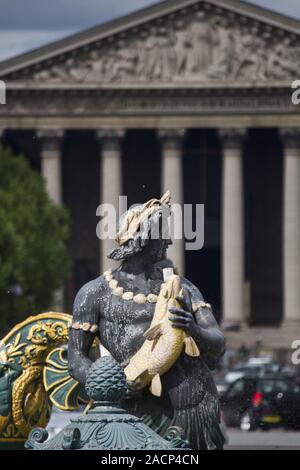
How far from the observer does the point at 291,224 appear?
11219cm

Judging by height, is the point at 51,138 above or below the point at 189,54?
below

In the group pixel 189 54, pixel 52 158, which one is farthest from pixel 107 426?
pixel 189 54

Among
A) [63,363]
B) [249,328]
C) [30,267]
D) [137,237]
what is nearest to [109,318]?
[137,237]

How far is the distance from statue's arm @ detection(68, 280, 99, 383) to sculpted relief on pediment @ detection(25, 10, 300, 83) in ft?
335

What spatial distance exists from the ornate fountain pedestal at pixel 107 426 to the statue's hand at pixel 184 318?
58cm

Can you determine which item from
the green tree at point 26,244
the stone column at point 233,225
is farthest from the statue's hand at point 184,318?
the stone column at point 233,225

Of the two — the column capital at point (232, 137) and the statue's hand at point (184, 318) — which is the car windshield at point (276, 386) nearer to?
the statue's hand at point (184, 318)

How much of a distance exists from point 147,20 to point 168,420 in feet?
341

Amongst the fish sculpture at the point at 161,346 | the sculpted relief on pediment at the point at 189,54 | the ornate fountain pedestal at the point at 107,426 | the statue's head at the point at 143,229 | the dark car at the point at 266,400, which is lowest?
the dark car at the point at 266,400

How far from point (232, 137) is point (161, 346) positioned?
102 metres

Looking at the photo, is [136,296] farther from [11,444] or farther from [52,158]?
[52,158]

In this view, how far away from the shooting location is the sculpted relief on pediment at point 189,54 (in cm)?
11244

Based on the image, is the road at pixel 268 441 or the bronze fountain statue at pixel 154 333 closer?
the bronze fountain statue at pixel 154 333

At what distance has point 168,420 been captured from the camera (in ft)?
32.8
